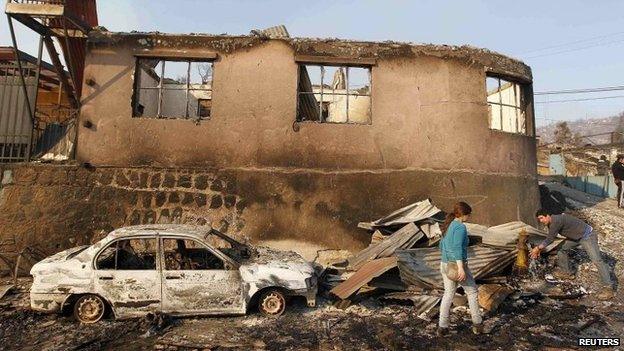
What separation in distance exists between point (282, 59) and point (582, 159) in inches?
974

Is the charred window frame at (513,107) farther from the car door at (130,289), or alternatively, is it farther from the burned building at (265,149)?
the car door at (130,289)

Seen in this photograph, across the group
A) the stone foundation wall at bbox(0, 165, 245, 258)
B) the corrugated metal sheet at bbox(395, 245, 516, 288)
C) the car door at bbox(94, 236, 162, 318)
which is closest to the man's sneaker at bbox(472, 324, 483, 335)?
the corrugated metal sheet at bbox(395, 245, 516, 288)

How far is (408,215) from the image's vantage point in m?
7.75

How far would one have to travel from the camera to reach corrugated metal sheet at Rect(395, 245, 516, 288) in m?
6.29

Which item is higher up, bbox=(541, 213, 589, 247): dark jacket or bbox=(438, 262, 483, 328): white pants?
bbox=(541, 213, 589, 247): dark jacket

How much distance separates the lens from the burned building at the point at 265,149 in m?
7.93

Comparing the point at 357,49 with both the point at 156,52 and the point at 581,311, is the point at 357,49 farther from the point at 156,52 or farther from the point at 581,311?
the point at 581,311

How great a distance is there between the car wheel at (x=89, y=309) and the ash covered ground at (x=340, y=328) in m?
0.10

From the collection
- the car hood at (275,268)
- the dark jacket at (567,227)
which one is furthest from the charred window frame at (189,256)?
the dark jacket at (567,227)

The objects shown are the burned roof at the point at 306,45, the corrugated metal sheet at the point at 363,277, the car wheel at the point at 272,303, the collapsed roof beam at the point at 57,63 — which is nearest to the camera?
the car wheel at the point at 272,303

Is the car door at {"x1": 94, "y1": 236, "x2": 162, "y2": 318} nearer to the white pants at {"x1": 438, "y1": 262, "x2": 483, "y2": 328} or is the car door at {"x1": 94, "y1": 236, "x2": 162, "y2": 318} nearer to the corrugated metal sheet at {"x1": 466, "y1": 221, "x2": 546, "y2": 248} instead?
the white pants at {"x1": 438, "y1": 262, "x2": 483, "y2": 328}

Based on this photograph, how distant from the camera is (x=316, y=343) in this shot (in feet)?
15.8

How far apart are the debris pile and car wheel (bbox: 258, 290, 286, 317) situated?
3.17 feet

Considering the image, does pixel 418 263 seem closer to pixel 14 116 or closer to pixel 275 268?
pixel 275 268
